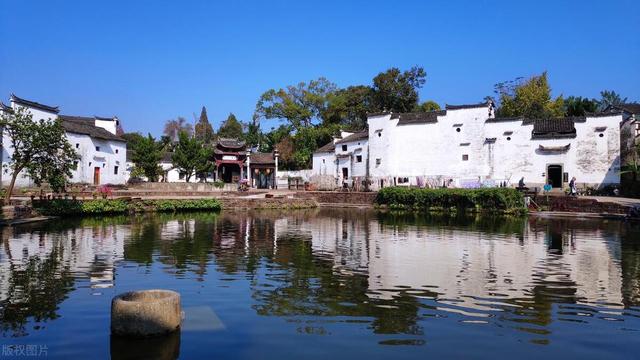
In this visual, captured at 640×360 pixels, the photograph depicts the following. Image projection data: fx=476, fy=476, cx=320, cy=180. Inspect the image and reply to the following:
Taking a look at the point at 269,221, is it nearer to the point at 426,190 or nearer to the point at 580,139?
→ the point at 426,190

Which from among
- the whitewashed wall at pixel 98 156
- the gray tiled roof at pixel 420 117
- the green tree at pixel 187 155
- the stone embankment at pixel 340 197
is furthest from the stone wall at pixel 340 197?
the whitewashed wall at pixel 98 156

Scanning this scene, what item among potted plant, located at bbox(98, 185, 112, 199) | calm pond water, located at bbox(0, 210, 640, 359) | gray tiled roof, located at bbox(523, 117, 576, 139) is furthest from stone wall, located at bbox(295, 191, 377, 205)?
calm pond water, located at bbox(0, 210, 640, 359)

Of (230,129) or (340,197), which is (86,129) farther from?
(230,129)

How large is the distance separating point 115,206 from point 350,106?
33.6m

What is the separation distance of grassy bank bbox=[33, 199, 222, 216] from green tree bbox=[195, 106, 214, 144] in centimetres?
4594

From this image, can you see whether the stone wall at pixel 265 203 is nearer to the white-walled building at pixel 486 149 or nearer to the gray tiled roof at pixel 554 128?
the white-walled building at pixel 486 149

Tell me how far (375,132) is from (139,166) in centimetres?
2202

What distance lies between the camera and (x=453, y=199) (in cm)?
3388

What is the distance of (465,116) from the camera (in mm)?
40938

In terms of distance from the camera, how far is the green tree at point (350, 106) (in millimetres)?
55719

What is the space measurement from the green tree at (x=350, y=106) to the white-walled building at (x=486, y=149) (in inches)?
461

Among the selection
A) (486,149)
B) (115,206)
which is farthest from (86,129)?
(486,149)

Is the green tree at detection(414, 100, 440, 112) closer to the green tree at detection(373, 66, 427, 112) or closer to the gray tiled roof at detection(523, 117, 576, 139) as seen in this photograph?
the green tree at detection(373, 66, 427, 112)

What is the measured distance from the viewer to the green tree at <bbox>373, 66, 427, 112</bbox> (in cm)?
5325
